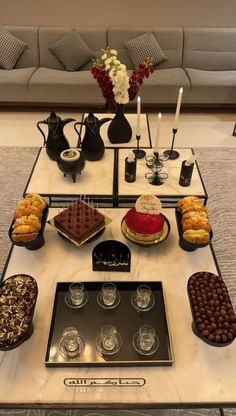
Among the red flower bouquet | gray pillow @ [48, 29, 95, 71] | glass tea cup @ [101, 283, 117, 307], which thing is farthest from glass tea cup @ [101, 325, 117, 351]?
gray pillow @ [48, 29, 95, 71]

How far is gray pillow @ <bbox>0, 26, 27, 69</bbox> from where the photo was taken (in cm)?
364

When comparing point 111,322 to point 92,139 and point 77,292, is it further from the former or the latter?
point 92,139

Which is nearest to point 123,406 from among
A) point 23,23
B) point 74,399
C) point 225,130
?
point 74,399

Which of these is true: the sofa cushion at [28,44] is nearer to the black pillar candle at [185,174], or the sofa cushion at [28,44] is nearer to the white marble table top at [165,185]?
the white marble table top at [165,185]

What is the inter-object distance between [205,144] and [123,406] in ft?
8.98

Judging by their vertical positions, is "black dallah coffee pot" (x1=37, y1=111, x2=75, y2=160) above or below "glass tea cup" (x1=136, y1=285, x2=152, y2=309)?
above

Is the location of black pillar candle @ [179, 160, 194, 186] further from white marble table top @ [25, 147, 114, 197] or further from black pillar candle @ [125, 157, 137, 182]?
white marble table top @ [25, 147, 114, 197]

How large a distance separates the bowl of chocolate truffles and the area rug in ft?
1.98

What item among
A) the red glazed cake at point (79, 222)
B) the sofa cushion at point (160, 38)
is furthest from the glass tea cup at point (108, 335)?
the sofa cushion at point (160, 38)

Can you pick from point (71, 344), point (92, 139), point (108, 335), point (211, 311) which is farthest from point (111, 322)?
point (92, 139)

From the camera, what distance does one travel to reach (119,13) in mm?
3801

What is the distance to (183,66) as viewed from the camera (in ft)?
12.8

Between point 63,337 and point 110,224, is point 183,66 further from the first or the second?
point 63,337

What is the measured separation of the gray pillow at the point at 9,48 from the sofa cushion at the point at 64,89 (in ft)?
1.25
